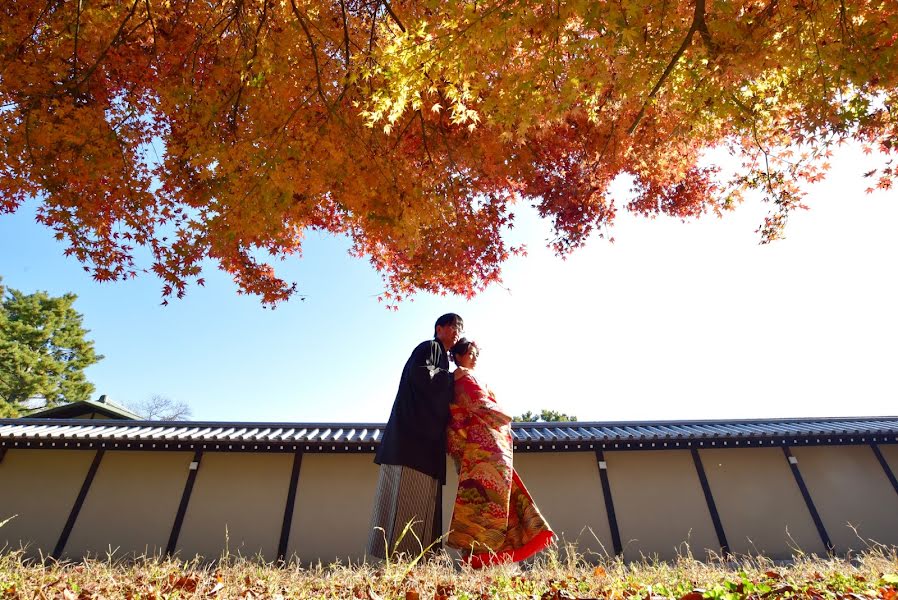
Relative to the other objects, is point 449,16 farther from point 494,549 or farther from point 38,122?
point 38,122

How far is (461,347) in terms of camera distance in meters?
3.40

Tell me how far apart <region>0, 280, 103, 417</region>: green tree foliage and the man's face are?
30.8m

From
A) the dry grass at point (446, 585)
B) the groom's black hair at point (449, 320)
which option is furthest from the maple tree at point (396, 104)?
the dry grass at point (446, 585)

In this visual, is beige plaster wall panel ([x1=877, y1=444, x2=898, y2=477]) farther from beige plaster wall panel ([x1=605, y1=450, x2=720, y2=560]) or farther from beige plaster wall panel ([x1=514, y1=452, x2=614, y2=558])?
beige plaster wall panel ([x1=514, y1=452, x2=614, y2=558])

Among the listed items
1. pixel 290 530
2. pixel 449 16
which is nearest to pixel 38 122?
pixel 449 16

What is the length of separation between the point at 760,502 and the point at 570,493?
3.72 meters

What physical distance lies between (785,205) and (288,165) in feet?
19.4

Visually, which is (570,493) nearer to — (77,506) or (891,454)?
(891,454)

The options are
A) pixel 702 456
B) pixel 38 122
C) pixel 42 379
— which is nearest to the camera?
pixel 38 122

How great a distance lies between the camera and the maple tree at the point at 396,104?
3174mm

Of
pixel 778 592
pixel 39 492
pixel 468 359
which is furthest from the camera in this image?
pixel 39 492

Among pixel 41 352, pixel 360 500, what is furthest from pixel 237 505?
pixel 41 352

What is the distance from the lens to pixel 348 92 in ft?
14.4

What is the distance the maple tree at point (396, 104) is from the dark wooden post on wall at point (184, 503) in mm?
5084
